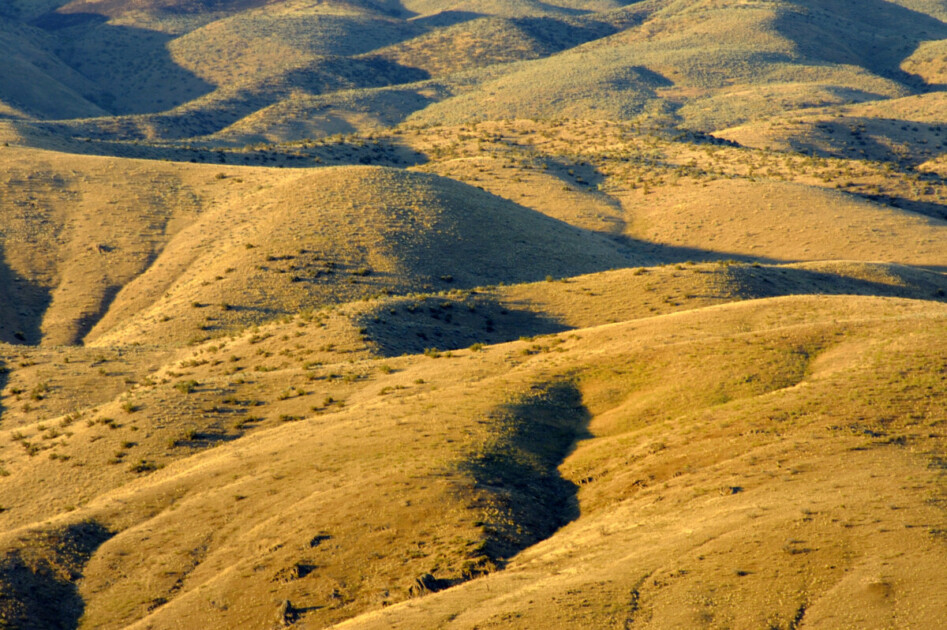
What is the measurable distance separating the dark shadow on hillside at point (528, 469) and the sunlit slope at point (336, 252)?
24.8m

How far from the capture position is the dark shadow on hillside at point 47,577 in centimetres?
2091

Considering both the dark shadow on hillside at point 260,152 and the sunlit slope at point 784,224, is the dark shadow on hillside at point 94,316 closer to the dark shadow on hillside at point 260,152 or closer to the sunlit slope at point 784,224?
the dark shadow on hillside at point 260,152

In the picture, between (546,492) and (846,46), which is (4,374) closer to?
(546,492)

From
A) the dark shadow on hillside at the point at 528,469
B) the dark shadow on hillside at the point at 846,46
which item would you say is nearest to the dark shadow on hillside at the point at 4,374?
the dark shadow on hillside at the point at 528,469

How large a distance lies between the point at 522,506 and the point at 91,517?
508 inches

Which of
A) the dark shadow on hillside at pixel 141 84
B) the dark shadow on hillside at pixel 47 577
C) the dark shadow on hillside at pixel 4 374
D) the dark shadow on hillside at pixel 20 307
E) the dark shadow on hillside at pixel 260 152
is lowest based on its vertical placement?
the dark shadow on hillside at pixel 141 84

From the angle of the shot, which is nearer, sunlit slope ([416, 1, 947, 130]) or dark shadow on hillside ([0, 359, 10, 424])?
dark shadow on hillside ([0, 359, 10, 424])

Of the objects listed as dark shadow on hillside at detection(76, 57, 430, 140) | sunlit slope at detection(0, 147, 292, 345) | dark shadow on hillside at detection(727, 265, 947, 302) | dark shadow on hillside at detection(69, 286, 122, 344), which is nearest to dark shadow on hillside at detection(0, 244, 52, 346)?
sunlit slope at detection(0, 147, 292, 345)

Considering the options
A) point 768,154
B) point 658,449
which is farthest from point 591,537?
point 768,154

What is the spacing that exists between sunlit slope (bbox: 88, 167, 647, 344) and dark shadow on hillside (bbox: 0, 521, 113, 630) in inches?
983

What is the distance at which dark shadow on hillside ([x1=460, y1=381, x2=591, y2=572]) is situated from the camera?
22.6m

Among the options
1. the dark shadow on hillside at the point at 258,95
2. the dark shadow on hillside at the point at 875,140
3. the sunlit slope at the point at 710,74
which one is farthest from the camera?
the sunlit slope at the point at 710,74

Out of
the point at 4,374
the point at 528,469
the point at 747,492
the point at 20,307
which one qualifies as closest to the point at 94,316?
the point at 20,307

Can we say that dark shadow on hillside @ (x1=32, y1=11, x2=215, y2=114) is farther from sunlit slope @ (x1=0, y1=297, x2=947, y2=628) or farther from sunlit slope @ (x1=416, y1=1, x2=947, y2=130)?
sunlit slope @ (x1=0, y1=297, x2=947, y2=628)
